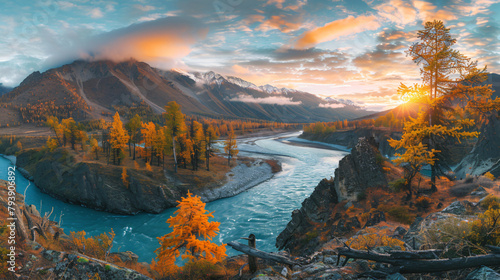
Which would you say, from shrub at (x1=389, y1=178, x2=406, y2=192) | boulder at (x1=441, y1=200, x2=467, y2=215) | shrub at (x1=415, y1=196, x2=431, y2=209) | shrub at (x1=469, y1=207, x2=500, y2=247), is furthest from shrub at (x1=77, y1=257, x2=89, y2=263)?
shrub at (x1=389, y1=178, x2=406, y2=192)

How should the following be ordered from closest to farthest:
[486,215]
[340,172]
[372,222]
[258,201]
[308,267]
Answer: [486,215] < [308,267] < [372,222] < [340,172] < [258,201]

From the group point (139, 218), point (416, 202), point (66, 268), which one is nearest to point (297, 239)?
point (416, 202)

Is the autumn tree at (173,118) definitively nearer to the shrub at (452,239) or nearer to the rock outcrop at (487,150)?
the shrub at (452,239)

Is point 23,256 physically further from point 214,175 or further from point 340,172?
point 214,175

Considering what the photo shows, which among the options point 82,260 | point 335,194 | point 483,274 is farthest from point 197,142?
point 483,274

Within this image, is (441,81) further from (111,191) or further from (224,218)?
(111,191)

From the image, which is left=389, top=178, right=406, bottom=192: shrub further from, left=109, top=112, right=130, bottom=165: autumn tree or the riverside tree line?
left=109, top=112, right=130, bottom=165: autumn tree
